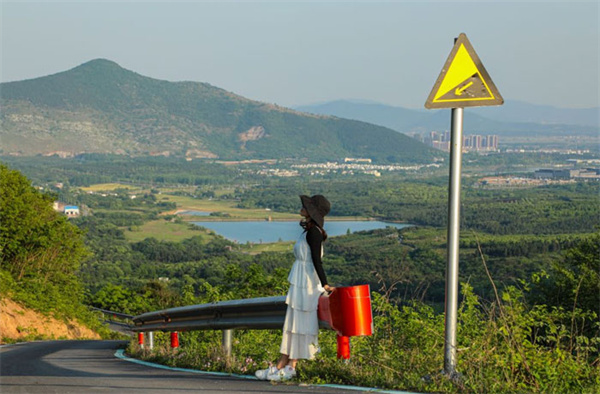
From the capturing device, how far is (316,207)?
631 centimetres

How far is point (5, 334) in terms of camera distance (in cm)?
1831

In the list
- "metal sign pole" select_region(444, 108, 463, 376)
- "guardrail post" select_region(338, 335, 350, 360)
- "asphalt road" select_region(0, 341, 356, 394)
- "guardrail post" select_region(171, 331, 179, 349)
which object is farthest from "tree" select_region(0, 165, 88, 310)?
"metal sign pole" select_region(444, 108, 463, 376)

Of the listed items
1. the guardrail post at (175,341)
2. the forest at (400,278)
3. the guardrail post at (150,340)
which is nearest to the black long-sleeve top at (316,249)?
the forest at (400,278)

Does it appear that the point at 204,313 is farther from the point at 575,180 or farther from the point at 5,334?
→ the point at 575,180

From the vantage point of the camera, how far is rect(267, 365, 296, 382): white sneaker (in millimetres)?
6367

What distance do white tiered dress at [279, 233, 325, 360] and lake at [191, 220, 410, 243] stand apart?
297 ft

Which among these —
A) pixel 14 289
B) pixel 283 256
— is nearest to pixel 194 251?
pixel 283 256

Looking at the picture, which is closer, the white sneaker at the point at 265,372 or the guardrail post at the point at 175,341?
the white sneaker at the point at 265,372

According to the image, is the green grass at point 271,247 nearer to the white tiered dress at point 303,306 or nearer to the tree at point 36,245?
the tree at point 36,245

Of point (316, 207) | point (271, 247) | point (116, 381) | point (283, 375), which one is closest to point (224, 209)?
point (271, 247)

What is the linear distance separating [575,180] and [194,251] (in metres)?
77.2

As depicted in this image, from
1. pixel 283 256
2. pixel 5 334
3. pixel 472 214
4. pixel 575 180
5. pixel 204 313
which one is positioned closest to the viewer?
pixel 204 313

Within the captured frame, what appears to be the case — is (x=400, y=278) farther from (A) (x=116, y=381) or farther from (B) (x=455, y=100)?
(A) (x=116, y=381)

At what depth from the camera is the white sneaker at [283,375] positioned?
6367mm
